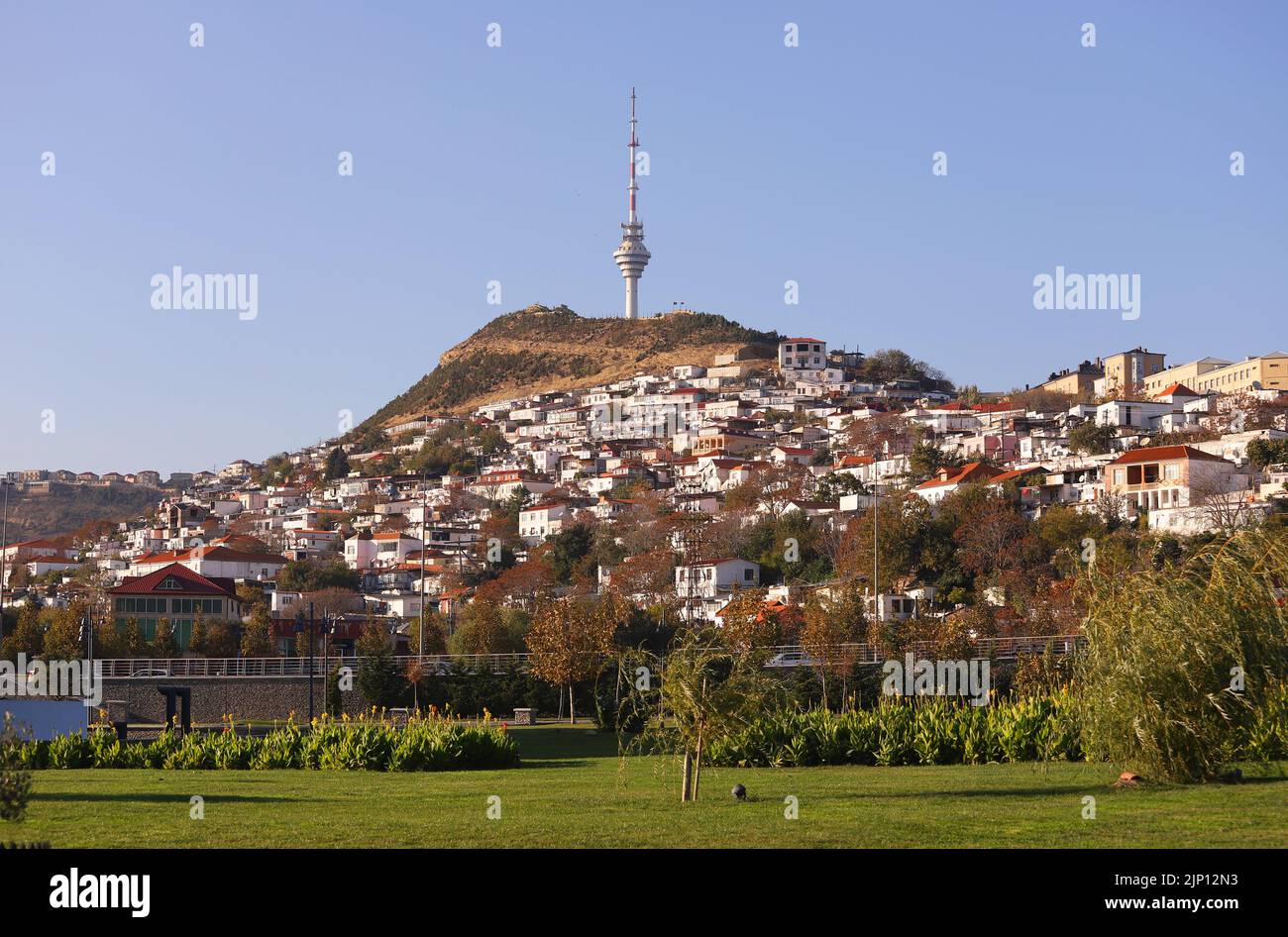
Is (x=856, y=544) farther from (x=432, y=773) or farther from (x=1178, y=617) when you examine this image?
(x=1178, y=617)

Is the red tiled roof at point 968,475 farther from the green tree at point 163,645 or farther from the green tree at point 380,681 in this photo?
the green tree at point 380,681

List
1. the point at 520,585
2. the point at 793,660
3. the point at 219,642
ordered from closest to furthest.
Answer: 1. the point at 793,660
2. the point at 219,642
3. the point at 520,585

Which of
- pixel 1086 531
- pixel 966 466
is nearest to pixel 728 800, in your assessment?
pixel 1086 531

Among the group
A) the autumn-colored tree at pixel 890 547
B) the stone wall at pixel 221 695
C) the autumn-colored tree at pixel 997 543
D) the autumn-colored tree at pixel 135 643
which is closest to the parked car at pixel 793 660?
the stone wall at pixel 221 695

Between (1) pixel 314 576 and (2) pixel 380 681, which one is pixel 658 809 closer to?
(2) pixel 380 681

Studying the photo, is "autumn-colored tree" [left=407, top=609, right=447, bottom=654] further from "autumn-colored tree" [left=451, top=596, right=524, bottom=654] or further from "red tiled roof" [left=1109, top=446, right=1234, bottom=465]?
"red tiled roof" [left=1109, top=446, right=1234, bottom=465]

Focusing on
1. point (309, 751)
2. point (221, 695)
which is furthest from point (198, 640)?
point (309, 751)
